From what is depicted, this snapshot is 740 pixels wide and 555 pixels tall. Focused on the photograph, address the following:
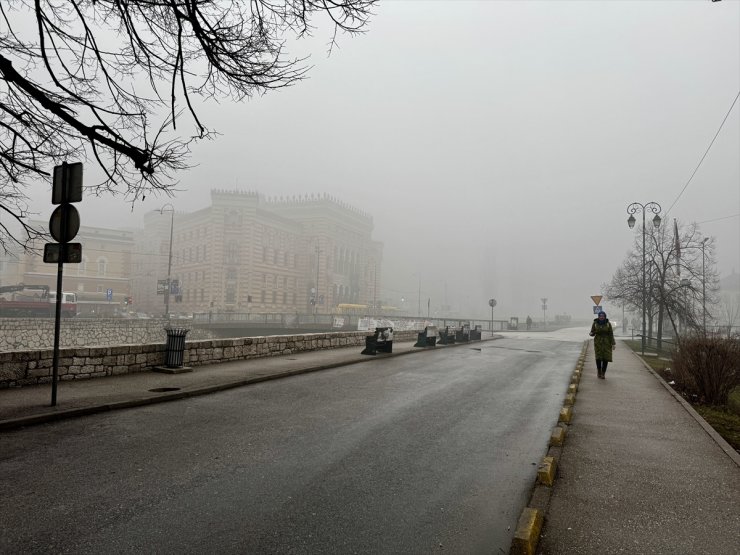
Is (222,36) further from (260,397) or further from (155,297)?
(155,297)

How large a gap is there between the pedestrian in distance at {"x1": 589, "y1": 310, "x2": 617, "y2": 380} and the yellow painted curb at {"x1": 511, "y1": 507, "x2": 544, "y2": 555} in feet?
34.2

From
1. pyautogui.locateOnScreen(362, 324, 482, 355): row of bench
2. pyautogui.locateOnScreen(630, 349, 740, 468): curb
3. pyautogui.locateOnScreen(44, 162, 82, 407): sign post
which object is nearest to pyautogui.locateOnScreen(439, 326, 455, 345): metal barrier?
pyautogui.locateOnScreen(362, 324, 482, 355): row of bench

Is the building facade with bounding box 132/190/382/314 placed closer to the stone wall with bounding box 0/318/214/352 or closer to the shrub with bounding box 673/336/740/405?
the stone wall with bounding box 0/318/214/352

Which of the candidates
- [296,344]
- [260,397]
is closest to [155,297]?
[296,344]

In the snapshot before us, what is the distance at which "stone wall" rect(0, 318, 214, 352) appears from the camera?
30.2 m

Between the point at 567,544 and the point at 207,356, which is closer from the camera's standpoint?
the point at 567,544

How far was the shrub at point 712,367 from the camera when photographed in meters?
9.70

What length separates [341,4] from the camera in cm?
514

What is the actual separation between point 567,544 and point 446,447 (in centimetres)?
245

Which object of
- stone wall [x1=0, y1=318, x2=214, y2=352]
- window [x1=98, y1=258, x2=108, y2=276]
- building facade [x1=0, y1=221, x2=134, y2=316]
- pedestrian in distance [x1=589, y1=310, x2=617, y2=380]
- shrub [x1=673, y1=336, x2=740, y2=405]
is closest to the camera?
shrub [x1=673, y1=336, x2=740, y2=405]

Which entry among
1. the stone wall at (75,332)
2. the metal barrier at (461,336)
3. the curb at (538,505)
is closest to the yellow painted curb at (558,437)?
the curb at (538,505)

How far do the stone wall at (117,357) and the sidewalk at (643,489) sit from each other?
8740mm

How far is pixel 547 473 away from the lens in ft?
14.2

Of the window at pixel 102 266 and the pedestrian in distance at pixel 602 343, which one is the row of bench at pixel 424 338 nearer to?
the pedestrian in distance at pixel 602 343
